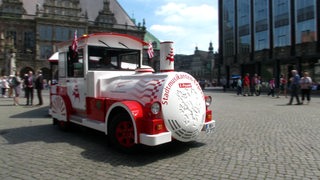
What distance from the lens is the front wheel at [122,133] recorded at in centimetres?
637

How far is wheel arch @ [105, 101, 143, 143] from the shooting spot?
20.0 ft

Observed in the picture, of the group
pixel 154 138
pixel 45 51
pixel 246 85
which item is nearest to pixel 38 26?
pixel 45 51

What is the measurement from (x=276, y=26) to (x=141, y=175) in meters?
43.7

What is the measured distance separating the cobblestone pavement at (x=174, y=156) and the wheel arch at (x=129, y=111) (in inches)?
23.3

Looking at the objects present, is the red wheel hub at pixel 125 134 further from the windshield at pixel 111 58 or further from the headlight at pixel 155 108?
the windshield at pixel 111 58

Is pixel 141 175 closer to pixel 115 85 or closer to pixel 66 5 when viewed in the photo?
pixel 115 85

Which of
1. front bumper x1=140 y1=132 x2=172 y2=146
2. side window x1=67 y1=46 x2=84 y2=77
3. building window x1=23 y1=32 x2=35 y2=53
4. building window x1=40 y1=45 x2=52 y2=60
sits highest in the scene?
building window x1=23 y1=32 x2=35 y2=53

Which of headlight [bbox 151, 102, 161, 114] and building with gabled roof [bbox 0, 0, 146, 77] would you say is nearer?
headlight [bbox 151, 102, 161, 114]

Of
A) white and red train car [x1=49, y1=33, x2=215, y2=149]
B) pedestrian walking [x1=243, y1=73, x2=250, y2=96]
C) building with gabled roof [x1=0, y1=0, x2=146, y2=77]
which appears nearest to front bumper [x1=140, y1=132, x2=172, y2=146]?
white and red train car [x1=49, y1=33, x2=215, y2=149]

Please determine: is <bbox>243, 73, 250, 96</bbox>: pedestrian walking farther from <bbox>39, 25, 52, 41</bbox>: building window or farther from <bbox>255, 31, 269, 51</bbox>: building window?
<bbox>39, 25, 52, 41</bbox>: building window

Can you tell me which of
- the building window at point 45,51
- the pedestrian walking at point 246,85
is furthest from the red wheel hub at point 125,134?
the building window at point 45,51

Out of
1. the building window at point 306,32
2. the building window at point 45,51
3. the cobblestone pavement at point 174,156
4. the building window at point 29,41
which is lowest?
the cobblestone pavement at point 174,156

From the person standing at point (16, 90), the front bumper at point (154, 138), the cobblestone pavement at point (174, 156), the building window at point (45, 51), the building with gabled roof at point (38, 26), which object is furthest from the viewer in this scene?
the building window at point (45, 51)

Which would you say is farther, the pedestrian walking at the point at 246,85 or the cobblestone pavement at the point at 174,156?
the pedestrian walking at the point at 246,85
